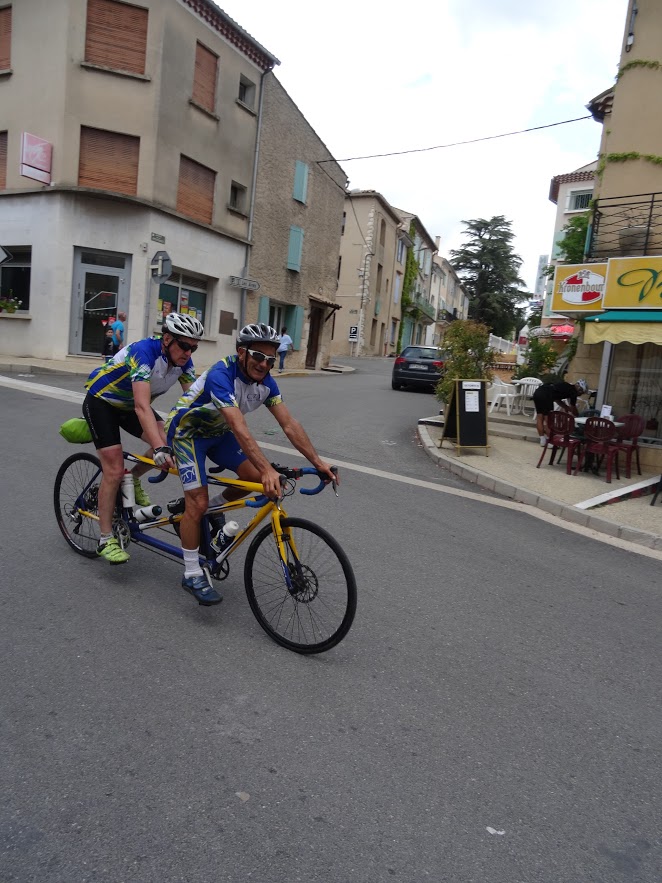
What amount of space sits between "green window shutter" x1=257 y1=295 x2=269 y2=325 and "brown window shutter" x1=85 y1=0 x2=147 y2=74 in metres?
8.30

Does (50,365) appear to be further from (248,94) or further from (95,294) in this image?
(248,94)

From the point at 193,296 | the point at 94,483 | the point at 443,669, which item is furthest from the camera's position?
the point at 193,296

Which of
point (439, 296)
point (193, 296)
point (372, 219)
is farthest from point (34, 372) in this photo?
point (439, 296)

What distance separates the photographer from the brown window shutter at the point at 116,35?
711 inches

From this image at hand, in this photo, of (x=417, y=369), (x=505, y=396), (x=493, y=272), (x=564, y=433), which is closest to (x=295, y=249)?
(x=417, y=369)

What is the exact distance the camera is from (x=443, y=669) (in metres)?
3.57

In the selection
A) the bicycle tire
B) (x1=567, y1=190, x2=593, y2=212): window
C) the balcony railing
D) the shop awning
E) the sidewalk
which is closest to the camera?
the bicycle tire

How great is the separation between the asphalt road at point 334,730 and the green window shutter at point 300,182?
23.2m

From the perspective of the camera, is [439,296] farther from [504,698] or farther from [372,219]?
[504,698]

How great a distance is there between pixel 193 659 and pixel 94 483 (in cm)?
181

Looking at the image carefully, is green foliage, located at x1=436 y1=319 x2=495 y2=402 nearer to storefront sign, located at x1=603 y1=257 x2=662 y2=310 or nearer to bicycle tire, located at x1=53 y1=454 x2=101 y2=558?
storefront sign, located at x1=603 y1=257 x2=662 y2=310

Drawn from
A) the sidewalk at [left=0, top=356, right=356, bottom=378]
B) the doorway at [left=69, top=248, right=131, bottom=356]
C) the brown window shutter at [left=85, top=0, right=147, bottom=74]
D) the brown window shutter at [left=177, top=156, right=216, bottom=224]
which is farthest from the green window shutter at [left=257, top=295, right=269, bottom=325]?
the brown window shutter at [left=85, top=0, right=147, bottom=74]

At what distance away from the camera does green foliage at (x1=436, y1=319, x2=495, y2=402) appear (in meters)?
11.7

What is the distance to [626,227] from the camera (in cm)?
1252
